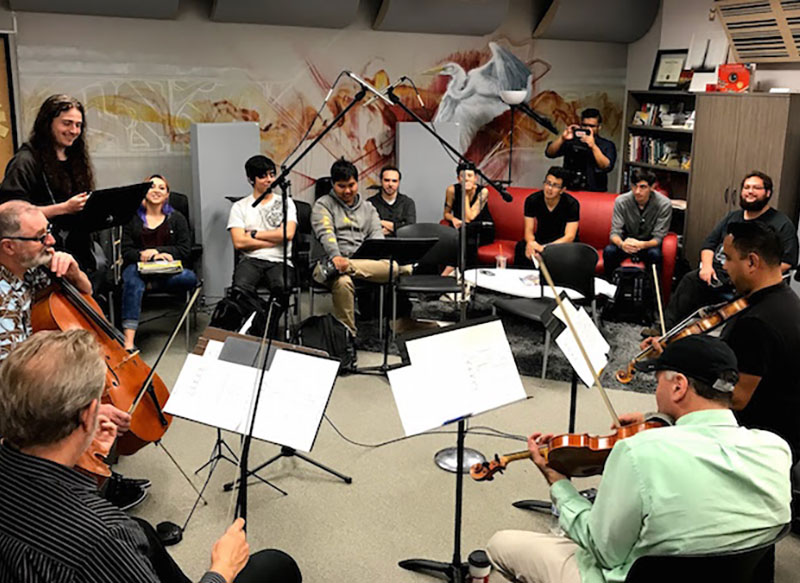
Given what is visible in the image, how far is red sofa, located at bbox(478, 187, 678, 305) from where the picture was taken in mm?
6383

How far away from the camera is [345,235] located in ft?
19.1

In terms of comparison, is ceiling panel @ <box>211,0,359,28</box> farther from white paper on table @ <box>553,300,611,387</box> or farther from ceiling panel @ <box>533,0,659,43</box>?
white paper on table @ <box>553,300,611,387</box>

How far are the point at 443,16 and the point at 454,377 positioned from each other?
5.34 m

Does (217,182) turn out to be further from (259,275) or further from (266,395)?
(266,395)

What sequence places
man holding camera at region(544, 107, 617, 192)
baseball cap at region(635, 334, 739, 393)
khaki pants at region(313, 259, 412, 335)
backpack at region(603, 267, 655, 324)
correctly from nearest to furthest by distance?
baseball cap at region(635, 334, 739, 393)
khaki pants at region(313, 259, 412, 335)
backpack at region(603, 267, 655, 324)
man holding camera at region(544, 107, 617, 192)

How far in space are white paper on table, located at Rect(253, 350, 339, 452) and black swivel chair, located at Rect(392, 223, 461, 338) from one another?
8.84ft

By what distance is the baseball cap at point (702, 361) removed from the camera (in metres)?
2.15

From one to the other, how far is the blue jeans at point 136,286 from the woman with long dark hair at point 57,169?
0.95m

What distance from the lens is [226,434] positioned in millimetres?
4328

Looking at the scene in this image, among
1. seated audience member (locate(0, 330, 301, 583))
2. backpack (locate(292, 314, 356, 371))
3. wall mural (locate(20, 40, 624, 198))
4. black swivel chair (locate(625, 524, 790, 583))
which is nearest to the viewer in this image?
seated audience member (locate(0, 330, 301, 583))

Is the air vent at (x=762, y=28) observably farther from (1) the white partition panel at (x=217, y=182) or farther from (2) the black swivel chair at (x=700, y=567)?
(2) the black swivel chair at (x=700, y=567)

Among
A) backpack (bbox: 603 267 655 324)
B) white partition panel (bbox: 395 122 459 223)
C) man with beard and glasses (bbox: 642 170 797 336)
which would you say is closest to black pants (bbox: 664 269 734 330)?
man with beard and glasses (bbox: 642 170 797 336)

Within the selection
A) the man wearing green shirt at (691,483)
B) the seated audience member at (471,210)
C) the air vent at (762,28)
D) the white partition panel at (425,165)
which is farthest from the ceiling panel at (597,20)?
the man wearing green shirt at (691,483)

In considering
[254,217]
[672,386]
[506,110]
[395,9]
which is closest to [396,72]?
[395,9]
